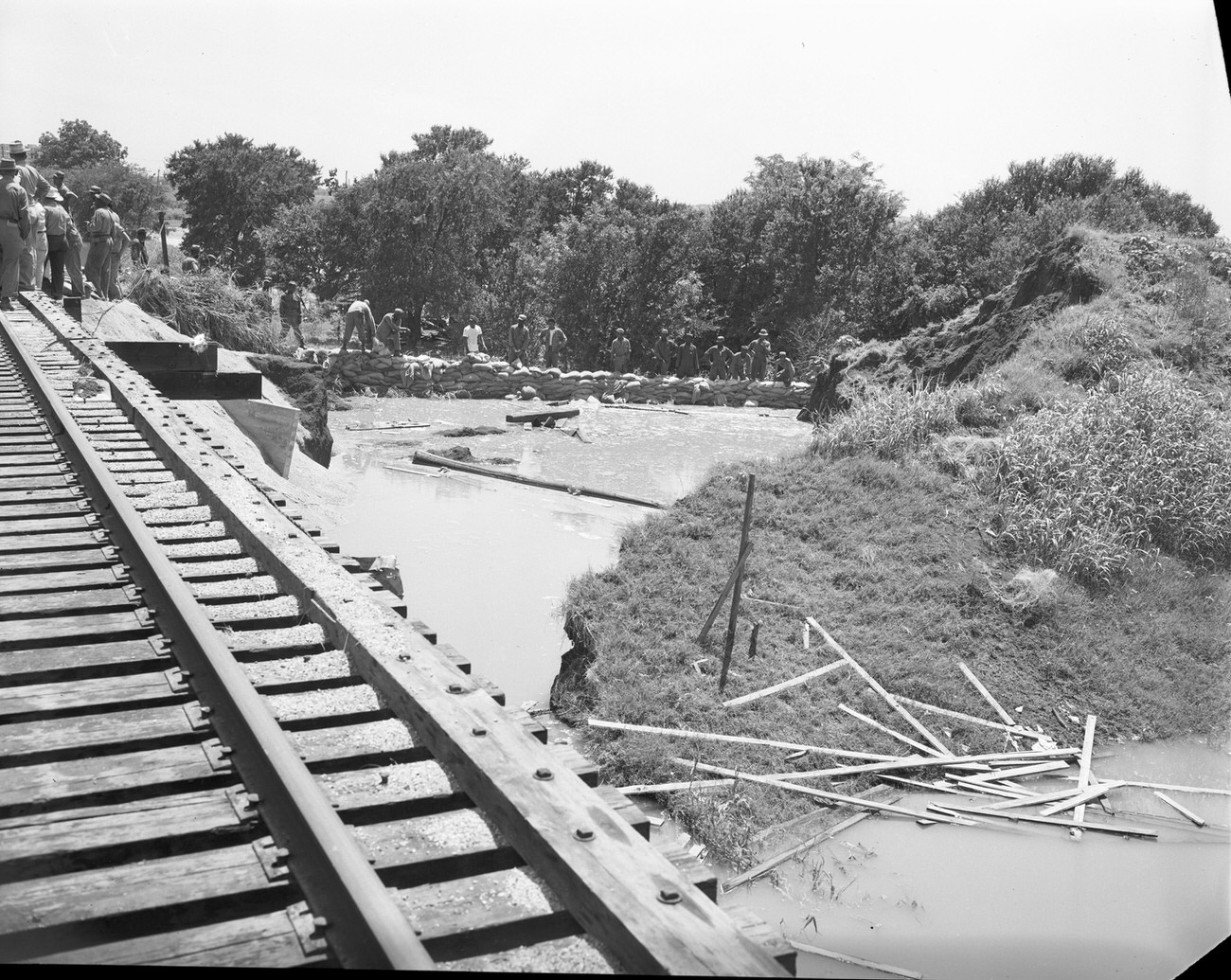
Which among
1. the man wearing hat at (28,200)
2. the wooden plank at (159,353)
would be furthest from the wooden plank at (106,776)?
the man wearing hat at (28,200)

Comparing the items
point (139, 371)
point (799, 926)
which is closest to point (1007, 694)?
point (799, 926)

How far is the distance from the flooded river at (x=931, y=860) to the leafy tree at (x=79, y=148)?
4258 centimetres

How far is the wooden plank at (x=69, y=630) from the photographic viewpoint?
406cm

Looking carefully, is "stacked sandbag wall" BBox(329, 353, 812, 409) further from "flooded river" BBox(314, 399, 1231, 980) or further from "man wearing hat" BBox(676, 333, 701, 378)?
"flooded river" BBox(314, 399, 1231, 980)

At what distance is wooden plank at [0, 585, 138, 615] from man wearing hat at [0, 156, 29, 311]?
9.88 meters

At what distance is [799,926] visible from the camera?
5.67m

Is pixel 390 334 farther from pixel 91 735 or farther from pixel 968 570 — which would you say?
pixel 91 735

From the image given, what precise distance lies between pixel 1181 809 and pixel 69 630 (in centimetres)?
670

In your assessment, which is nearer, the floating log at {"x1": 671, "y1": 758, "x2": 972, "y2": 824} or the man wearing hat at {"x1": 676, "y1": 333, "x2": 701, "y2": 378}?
the floating log at {"x1": 671, "y1": 758, "x2": 972, "y2": 824}

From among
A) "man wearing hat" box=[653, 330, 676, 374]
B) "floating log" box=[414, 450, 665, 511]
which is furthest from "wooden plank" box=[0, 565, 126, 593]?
"man wearing hat" box=[653, 330, 676, 374]

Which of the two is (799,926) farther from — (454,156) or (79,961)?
(454,156)

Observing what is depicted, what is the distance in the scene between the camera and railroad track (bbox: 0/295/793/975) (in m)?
2.48

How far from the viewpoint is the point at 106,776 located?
10.3 ft

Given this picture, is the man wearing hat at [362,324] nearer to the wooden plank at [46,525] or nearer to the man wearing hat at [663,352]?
the man wearing hat at [663,352]
